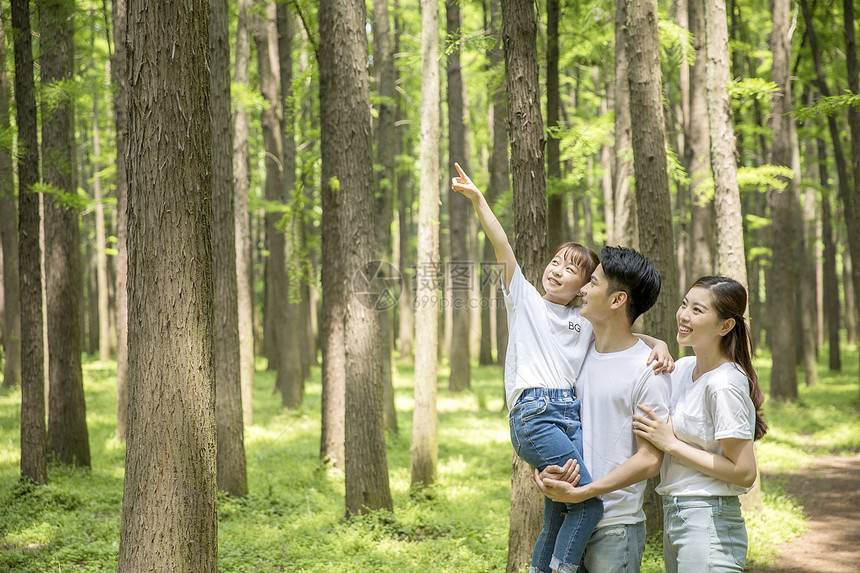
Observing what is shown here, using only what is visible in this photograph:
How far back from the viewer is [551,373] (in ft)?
9.86

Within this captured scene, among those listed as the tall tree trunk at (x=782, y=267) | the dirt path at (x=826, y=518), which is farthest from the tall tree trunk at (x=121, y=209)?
the tall tree trunk at (x=782, y=267)

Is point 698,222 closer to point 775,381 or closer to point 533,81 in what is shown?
point 775,381

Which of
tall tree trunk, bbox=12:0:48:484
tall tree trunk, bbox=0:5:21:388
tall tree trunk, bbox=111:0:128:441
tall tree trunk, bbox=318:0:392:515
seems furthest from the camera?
tall tree trunk, bbox=0:5:21:388

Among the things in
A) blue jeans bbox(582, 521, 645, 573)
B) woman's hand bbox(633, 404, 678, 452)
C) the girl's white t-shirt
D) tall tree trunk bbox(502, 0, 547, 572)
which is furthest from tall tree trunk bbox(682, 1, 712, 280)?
blue jeans bbox(582, 521, 645, 573)

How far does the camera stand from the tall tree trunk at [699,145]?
12227mm

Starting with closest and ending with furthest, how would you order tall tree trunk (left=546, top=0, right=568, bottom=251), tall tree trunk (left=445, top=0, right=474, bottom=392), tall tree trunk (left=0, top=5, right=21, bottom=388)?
tall tree trunk (left=546, top=0, right=568, bottom=251)
tall tree trunk (left=445, top=0, right=474, bottom=392)
tall tree trunk (left=0, top=5, right=21, bottom=388)

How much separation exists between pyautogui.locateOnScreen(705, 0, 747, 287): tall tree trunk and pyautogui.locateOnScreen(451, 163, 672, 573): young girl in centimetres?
Result: 472

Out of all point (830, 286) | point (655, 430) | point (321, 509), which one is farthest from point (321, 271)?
point (830, 286)

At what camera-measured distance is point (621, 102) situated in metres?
9.05

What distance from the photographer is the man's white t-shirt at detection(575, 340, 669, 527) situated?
2857mm

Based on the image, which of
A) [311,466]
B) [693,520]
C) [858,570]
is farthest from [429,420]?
[693,520]

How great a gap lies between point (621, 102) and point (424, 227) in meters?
3.33

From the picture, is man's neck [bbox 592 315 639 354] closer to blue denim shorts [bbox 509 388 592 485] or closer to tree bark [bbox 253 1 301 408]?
blue denim shorts [bbox 509 388 592 485]

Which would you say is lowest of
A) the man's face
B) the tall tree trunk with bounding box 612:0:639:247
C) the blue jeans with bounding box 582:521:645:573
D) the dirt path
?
the dirt path
